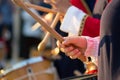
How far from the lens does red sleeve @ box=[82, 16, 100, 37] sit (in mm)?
2602

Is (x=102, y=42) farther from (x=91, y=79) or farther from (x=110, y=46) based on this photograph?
(x=91, y=79)

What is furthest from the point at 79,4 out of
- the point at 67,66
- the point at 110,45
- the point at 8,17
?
the point at 8,17

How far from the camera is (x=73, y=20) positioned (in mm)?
2660

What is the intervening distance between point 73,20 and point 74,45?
39cm

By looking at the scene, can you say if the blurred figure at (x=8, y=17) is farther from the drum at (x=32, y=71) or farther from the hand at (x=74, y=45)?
the hand at (x=74, y=45)

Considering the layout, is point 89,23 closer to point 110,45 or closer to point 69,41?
Result: point 69,41

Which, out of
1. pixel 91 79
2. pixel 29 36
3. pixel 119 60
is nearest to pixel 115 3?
pixel 119 60

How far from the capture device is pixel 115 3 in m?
2.01

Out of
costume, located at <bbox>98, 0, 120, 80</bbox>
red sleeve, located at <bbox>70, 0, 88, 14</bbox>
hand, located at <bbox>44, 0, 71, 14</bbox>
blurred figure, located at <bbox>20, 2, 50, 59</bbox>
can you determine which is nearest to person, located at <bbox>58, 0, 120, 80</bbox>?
costume, located at <bbox>98, 0, 120, 80</bbox>

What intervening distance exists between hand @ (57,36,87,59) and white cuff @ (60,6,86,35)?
0.35 meters

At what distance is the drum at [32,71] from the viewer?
316cm

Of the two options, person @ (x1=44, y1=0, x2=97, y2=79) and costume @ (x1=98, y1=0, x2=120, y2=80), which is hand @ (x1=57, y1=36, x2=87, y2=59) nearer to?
costume @ (x1=98, y1=0, x2=120, y2=80)

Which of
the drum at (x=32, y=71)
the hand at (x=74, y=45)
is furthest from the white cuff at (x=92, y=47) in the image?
the drum at (x=32, y=71)

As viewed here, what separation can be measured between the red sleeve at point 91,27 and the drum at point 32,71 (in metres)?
0.62
